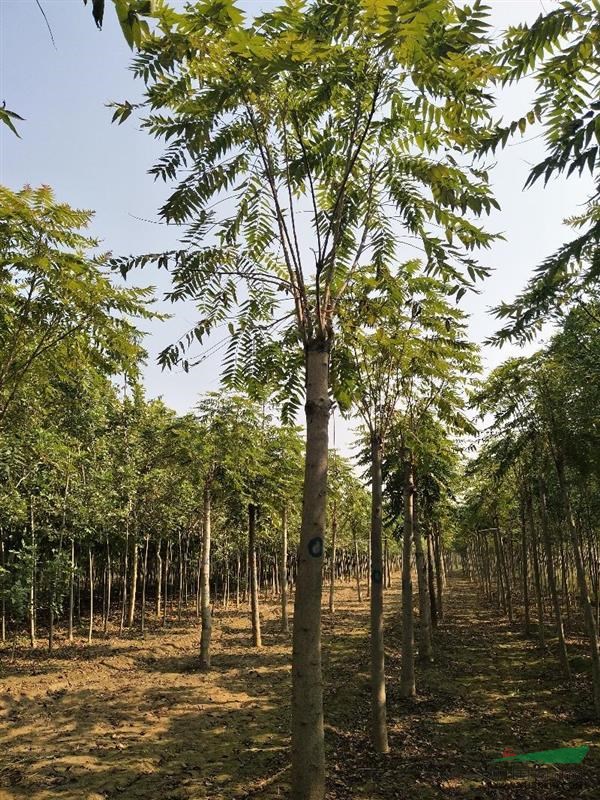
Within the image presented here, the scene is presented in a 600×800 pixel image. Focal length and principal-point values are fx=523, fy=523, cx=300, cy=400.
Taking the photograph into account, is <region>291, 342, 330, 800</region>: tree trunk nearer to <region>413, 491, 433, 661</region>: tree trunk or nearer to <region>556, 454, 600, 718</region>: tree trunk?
<region>556, 454, 600, 718</region>: tree trunk

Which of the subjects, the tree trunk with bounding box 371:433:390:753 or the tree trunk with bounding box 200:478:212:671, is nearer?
the tree trunk with bounding box 371:433:390:753

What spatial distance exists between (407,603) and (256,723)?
13.7 ft

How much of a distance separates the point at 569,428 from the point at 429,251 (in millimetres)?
8298

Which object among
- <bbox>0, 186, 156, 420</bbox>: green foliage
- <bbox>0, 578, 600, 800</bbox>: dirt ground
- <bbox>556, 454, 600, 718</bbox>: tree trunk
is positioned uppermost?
<bbox>0, 186, 156, 420</bbox>: green foliage

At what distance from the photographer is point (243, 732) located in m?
10.7

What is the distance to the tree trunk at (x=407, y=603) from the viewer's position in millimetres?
12078

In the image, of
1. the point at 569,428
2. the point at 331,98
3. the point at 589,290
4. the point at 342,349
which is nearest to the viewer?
the point at 331,98

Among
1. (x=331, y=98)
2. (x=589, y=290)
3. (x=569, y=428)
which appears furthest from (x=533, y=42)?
(x=569, y=428)

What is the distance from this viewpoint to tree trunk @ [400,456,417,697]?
39.6 ft

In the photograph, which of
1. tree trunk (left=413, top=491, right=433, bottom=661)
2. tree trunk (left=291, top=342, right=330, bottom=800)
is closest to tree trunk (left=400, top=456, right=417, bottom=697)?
tree trunk (left=413, top=491, right=433, bottom=661)

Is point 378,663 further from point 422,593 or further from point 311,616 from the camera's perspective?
point 422,593

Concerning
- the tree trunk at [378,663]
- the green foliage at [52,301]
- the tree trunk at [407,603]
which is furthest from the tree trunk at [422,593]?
the green foliage at [52,301]

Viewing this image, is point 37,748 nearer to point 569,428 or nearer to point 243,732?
point 243,732

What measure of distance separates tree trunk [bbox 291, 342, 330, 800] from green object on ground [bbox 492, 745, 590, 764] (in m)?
7.05
